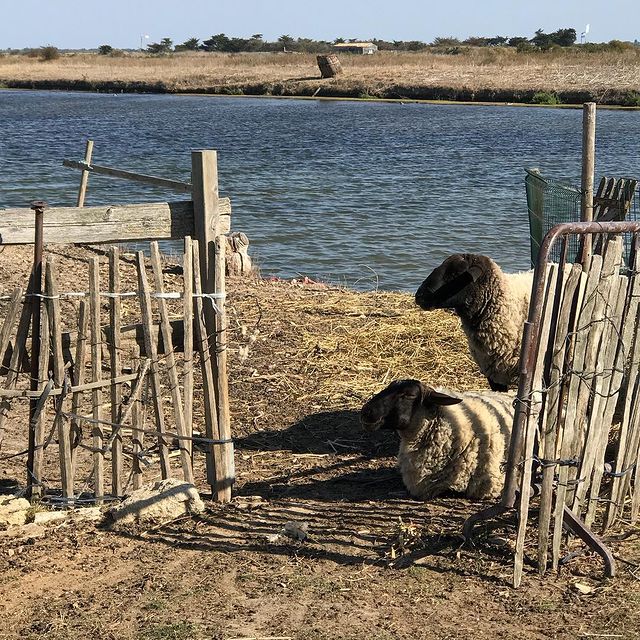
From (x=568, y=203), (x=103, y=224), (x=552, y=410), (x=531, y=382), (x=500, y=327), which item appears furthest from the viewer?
(x=568, y=203)

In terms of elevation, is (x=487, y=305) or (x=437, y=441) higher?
(x=487, y=305)

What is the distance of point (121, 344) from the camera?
6141mm

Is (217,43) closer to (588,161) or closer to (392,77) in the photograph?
(392,77)

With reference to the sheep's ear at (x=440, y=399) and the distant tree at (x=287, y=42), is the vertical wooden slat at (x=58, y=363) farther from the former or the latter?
the distant tree at (x=287, y=42)

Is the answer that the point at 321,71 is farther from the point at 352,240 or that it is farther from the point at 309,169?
the point at 352,240

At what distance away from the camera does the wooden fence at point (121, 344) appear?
19.2 ft

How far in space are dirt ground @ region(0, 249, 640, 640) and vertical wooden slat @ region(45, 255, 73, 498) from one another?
0.34 metres

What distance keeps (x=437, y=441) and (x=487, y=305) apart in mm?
1858

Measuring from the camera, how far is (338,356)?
9508 mm

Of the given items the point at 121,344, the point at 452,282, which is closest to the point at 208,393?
the point at 121,344

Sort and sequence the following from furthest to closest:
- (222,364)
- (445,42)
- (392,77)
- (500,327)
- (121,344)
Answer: (445,42)
(392,77)
(500,327)
(222,364)
(121,344)

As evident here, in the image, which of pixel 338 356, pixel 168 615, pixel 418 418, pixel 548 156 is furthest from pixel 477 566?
pixel 548 156

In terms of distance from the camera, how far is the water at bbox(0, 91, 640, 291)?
1884cm

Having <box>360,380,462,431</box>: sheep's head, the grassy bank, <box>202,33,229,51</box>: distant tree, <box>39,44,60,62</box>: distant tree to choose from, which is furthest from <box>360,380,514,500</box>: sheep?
<box>202,33,229,51</box>: distant tree
